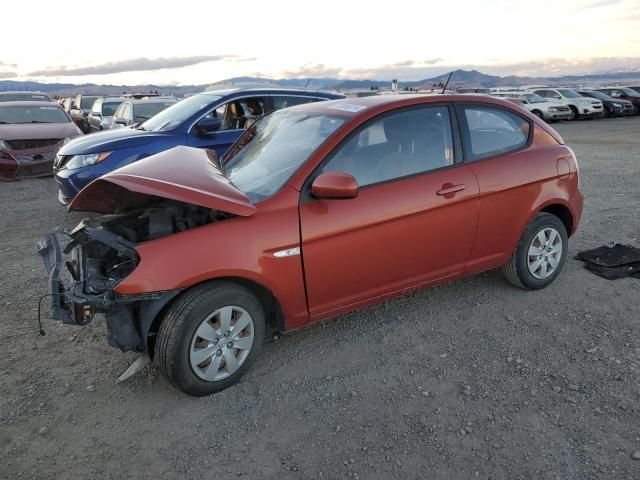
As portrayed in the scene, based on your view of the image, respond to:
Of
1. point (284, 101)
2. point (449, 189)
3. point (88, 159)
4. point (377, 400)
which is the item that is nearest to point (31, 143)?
point (88, 159)

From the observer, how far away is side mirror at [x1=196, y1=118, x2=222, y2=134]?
250 inches

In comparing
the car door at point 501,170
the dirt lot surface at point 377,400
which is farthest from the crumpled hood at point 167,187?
the car door at point 501,170

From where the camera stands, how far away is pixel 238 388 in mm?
3053

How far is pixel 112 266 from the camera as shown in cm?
308

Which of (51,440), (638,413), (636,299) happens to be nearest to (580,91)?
(636,299)

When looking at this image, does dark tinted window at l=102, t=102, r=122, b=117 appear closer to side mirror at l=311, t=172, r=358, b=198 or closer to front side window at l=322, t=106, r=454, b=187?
front side window at l=322, t=106, r=454, b=187

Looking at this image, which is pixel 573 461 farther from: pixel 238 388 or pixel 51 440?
pixel 51 440

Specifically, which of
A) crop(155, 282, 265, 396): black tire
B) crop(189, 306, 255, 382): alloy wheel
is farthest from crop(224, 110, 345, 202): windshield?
crop(189, 306, 255, 382): alloy wheel

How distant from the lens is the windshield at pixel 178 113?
21.8ft

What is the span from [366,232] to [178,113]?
4735 mm

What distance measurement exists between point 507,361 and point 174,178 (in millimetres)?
2447

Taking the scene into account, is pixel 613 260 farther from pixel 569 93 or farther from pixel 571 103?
pixel 569 93

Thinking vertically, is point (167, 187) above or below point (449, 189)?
above

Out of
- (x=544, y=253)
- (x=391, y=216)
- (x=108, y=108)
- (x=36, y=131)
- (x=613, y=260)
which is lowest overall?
(x=613, y=260)
